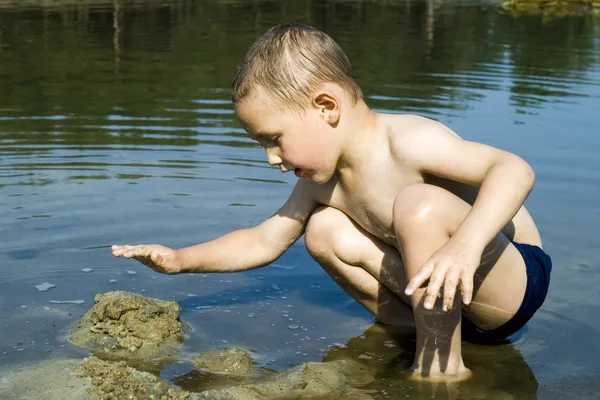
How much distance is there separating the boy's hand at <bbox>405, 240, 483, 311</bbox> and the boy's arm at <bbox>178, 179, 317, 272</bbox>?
1.04 metres

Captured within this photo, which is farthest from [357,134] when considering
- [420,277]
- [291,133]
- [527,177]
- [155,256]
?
[155,256]

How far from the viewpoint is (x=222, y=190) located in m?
6.03

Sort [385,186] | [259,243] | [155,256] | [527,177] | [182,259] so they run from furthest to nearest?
[259,243], [182,259], [155,256], [385,186], [527,177]

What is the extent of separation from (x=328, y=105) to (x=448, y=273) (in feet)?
2.74

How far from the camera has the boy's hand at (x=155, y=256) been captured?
3586 millimetres

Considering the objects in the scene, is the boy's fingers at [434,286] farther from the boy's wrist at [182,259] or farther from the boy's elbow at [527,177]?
the boy's wrist at [182,259]

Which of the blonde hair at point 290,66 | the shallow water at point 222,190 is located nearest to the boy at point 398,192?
the blonde hair at point 290,66

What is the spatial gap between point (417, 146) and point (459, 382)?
2.83ft

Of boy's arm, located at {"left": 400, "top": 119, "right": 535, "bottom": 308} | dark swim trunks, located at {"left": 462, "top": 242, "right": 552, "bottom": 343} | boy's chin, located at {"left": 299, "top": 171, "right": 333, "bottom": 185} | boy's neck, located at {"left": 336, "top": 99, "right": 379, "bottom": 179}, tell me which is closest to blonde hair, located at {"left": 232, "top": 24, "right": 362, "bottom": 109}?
boy's neck, located at {"left": 336, "top": 99, "right": 379, "bottom": 179}

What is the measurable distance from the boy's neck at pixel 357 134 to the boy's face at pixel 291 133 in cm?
6

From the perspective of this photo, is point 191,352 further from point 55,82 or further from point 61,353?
point 55,82

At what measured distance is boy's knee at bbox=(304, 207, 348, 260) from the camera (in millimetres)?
3789

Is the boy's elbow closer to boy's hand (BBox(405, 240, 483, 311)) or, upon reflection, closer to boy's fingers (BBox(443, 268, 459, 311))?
boy's hand (BBox(405, 240, 483, 311))

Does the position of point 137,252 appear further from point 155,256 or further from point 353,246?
point 353,246
